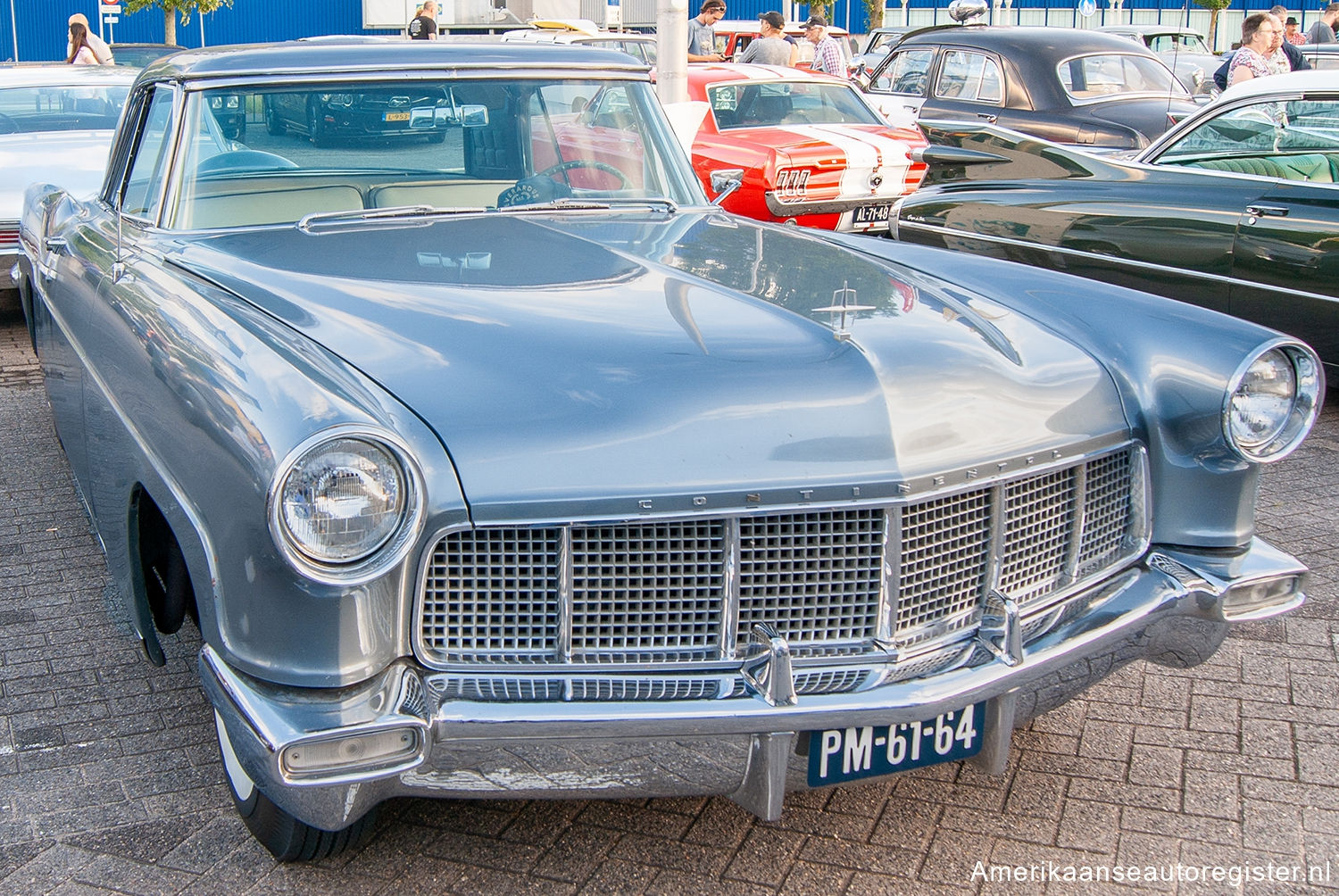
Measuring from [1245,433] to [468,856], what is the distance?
182 cm

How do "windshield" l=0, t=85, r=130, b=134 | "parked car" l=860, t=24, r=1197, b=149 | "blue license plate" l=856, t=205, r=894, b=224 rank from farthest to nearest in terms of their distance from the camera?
"parked car" l=860, t=24, r=1197, b=149 < "blue license plate" l=856, t=205, r=894, b=224 < "windshield" l=0, t=85, r=130, b=134

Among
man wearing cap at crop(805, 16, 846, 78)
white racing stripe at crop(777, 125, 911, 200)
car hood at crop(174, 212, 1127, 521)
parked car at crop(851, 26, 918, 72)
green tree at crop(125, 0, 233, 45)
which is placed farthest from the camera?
green tree at crop(125, 0, 233, 45)

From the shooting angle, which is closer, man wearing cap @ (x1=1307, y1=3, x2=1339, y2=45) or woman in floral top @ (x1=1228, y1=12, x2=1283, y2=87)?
woman in floral top @ (x1=1228, y1=12, x2=1283, y2=87)

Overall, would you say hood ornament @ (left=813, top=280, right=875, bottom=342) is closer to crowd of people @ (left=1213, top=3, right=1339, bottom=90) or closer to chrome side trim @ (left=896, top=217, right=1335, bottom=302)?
chrome side trim @ (left=896, top=217, right=1335, bottom=302)

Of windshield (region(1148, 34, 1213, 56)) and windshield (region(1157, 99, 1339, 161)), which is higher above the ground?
windshield (region(1148, 34, 1213, 56))

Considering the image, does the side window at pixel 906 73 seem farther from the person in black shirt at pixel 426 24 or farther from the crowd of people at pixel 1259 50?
the person in black shirt at pixel 426 24

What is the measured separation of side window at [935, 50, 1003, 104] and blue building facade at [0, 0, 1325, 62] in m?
15.5

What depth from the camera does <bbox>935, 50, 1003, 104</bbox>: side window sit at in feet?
33.6

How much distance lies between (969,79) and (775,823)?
29.1ft

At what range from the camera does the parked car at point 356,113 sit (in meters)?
3.47

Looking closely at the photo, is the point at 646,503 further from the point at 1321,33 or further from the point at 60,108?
the point at 1321,33

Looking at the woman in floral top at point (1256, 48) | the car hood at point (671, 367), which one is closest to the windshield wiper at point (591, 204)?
the car hood at point (671, 367)

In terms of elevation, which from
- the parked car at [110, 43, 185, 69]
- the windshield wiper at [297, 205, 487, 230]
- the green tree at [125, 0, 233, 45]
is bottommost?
the windshield wiper at [297, 205, 487, 230]

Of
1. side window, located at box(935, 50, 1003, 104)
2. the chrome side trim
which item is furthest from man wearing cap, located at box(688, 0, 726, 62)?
the chrome side trim
